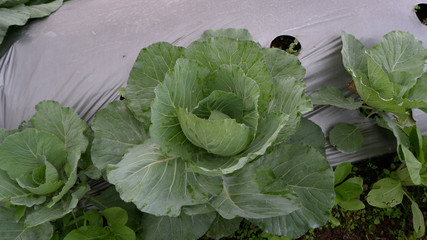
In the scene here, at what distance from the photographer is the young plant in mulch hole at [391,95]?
1778 mm

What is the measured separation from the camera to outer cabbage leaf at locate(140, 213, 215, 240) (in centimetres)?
177

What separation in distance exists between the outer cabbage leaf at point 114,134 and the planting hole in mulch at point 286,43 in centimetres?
105

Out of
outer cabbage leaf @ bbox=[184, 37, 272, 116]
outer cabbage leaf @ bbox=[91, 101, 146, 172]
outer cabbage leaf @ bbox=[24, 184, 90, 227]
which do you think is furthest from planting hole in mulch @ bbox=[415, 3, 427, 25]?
outer cabbage leaf @ bbox=[24, 184, 90, 227]

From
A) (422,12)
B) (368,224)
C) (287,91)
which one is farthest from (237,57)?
(422,12)

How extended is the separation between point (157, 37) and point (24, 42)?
2.51 ft

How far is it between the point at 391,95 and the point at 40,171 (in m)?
1.82

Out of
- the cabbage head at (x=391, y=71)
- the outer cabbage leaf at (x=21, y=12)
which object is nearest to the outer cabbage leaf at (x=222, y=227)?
the cabbage head at (x=391, y=71)

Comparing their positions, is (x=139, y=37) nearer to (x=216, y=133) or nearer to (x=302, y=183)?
(x=216, y=133)

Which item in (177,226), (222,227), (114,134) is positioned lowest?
(222,227)

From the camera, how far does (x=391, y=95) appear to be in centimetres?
180

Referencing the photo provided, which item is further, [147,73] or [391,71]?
[391,71]

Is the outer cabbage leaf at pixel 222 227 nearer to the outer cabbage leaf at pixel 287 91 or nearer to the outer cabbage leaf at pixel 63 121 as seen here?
the outer cabbage leaf at pixel 287 91

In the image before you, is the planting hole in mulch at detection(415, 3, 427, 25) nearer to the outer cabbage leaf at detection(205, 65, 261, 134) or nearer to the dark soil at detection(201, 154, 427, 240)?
the dark soil at detection(201, 154, 427, 240)

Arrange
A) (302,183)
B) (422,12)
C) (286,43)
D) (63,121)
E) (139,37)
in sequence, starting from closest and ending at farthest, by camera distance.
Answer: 1. (302,183)
2. (63,121)
3. (139,37)
4. (286,43)
5. (422,12)
